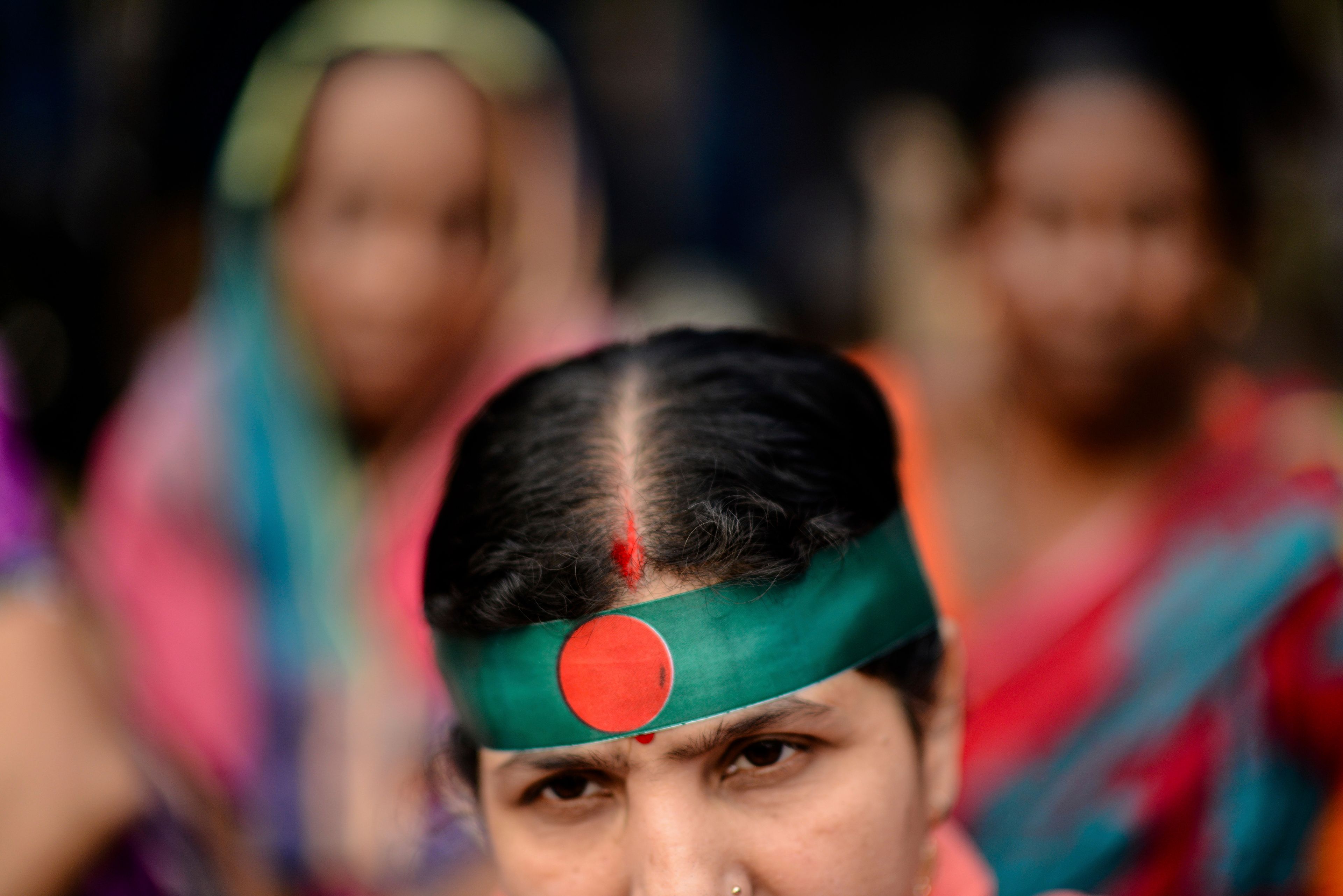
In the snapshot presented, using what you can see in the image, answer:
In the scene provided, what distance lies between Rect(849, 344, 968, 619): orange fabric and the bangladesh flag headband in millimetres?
1239

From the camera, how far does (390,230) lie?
2551 mm

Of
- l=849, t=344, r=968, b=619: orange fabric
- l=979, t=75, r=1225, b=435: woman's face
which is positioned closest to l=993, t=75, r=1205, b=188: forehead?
l=979, t=75, r=1225, b=435: woman's face

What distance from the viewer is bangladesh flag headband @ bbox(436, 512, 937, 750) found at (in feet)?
3.79

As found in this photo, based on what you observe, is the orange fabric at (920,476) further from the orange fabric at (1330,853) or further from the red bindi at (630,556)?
the red bindi at (630,556)

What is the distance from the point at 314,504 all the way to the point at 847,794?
1865mm

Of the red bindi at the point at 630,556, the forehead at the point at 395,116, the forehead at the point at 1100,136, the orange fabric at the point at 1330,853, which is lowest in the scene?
the orange fabric at the point at 1330,853

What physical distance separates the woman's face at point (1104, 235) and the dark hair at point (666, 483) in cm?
122

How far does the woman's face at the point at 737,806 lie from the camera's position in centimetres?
115

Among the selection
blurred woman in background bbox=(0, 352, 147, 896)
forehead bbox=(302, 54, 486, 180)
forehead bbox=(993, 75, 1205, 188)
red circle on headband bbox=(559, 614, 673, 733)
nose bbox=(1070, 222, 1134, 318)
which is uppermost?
forehead bbox=(302, 54, 486, 180)

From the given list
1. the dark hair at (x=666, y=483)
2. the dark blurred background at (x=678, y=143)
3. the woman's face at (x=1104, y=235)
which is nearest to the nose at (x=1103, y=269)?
the woman's face at (x=1104, y=235)

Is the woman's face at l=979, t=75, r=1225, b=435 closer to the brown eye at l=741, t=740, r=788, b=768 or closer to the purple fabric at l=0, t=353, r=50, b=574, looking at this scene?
the brown eye at l=741, t=740, r=788, b=768

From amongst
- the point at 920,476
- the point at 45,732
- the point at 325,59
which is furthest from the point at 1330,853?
the point at 325,59

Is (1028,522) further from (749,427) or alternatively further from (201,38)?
(201,38)

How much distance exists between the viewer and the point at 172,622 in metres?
2.73
